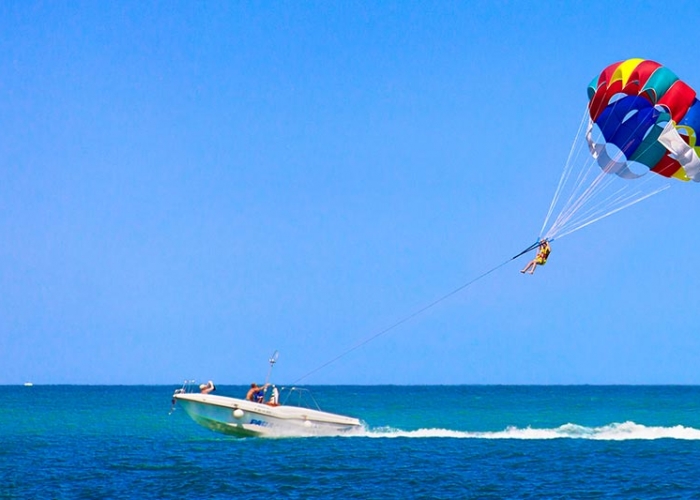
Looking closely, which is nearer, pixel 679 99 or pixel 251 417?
pixel 679 99

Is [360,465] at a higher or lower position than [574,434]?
lower

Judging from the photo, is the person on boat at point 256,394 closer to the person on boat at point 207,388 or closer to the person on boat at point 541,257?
the person on boat at point 207,388

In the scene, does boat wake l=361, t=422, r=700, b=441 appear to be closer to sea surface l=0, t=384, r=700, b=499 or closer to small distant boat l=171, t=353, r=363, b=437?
sea surface l=0, t=384, r=700, b=499

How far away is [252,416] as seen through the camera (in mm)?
28469

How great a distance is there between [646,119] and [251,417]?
1343 centimetres

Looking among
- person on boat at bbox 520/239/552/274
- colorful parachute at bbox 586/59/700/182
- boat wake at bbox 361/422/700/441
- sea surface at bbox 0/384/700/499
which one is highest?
colorful parachute at bbox 586/59/700/182

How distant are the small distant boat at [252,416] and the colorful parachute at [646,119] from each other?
10684mm

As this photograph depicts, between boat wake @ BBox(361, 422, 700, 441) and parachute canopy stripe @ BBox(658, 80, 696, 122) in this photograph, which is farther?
boat wake @ BBox(361, 422, 700, 441)

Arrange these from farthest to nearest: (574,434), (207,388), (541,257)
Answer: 1. (574,434)
2. (207,388)
3. (541,257)

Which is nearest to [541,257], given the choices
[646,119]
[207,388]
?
[646,119]

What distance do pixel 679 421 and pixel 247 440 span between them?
26.2m

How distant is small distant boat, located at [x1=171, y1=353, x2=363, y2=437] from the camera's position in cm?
2828

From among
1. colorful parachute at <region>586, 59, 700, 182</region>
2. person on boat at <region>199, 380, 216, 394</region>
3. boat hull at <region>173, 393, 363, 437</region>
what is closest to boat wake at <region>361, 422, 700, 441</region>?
boat hull at <region>173, 393, 363, 437</region>

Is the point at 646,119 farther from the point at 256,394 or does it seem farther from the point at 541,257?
the point at 256,394
